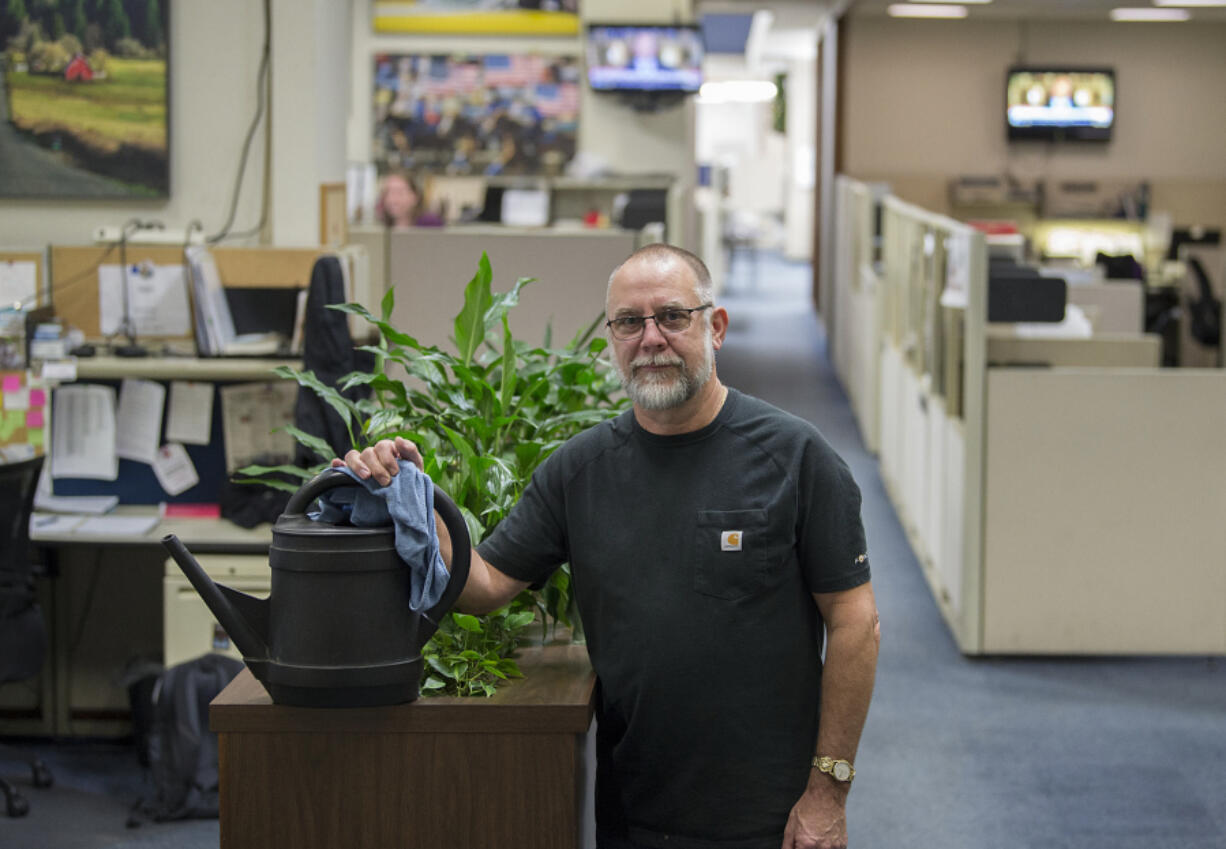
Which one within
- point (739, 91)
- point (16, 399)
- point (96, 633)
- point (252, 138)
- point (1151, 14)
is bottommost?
point (96, 633)

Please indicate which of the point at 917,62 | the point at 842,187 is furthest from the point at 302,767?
the point at 917,62

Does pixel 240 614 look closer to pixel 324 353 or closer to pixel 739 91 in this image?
pixel 324 353

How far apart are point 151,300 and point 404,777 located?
2868 mm

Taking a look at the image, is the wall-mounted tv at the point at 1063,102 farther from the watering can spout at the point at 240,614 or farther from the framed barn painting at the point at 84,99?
the watering can spout at the point at 240,614

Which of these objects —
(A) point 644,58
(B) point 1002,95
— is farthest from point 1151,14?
(A) point 644,58

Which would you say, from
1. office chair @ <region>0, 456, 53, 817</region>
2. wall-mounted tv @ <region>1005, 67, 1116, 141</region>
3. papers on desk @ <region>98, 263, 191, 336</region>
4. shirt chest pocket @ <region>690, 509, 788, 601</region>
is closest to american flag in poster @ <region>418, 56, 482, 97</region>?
wall-mounted tv @ <region>1005, 67, 1116, 141</region>

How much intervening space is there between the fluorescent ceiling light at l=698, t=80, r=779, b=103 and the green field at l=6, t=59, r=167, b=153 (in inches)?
875

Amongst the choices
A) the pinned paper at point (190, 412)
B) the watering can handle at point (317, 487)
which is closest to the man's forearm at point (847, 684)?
the watering can handle at point (317, 487)

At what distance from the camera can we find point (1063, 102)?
12.9m

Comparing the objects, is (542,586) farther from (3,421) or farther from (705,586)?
(3,421)

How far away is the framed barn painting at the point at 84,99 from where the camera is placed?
15.0 feet

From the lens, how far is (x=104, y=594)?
465 cm

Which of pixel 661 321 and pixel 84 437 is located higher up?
pixel 661 321

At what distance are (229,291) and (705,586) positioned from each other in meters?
2.82
